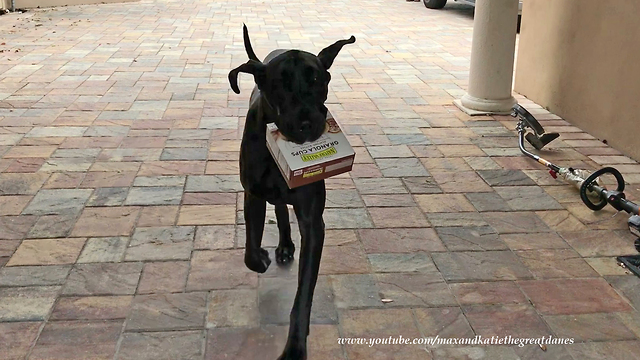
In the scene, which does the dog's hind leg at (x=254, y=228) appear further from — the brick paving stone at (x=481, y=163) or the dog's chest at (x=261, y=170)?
the brick paving stone at (x=481, y=163)

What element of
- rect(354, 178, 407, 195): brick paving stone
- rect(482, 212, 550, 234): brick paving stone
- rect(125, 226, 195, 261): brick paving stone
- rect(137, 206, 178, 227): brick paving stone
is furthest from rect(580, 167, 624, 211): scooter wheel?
rect(137, 206, 178, 227): brick paving stone

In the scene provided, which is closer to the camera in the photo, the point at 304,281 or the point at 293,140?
the point at 293,140

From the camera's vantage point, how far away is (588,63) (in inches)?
215

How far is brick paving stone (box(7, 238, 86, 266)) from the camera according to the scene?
3088 millimetres

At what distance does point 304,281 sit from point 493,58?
13.9 ft

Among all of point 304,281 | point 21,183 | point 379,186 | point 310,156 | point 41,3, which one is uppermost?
point 310,156

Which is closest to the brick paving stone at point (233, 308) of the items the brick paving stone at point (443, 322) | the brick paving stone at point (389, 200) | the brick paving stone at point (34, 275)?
the brick paving stone at point (443, 322)

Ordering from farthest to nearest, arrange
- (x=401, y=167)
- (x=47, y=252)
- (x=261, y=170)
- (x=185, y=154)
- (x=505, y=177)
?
(x=185, y=154)
(x=401, y=167)
(x=505, y=177)
(x=47, y=252)
(x=261, y=170)

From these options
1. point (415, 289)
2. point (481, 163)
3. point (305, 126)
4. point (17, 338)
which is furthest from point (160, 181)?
point (305, 126)

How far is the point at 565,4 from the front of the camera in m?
5.81

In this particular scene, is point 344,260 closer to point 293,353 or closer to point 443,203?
point 293,353

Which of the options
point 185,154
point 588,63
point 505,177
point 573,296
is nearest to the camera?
point 573,296

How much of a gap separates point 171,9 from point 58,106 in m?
9.04

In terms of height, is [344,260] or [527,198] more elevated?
[344,260]
